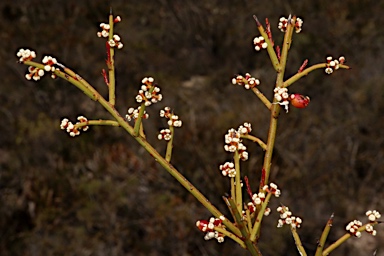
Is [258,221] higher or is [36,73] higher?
[36,73]

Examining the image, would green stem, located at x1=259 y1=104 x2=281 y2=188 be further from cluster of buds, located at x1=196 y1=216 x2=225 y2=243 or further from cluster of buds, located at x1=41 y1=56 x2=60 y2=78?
cluster of buds, located at x1=41 y1=56 x2=60 y2=78

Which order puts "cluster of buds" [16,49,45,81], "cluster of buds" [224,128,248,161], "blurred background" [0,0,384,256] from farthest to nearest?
"blurred background" [0,0,384,256] → "cluster of buds" [224,128,248,161] → "cluster of buds" [16,49,45,81]

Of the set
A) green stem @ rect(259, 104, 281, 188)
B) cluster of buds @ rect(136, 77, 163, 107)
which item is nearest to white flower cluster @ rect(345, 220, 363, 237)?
green stem @ rect(259, 104, 281, 188)

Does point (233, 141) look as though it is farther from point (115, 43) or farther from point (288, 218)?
point (115, 43)

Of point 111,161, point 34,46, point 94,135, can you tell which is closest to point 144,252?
point 111,161

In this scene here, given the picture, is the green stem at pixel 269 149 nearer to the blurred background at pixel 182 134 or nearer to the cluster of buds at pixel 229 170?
the cluster of buds at pixel 229 170

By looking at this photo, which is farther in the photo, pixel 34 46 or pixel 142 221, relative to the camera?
pixel 34 46

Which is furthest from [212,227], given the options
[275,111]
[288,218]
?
[275,111]

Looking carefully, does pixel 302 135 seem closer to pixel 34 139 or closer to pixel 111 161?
pixel 111 161

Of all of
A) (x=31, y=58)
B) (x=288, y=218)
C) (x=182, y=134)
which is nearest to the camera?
(x=31, y=58)
